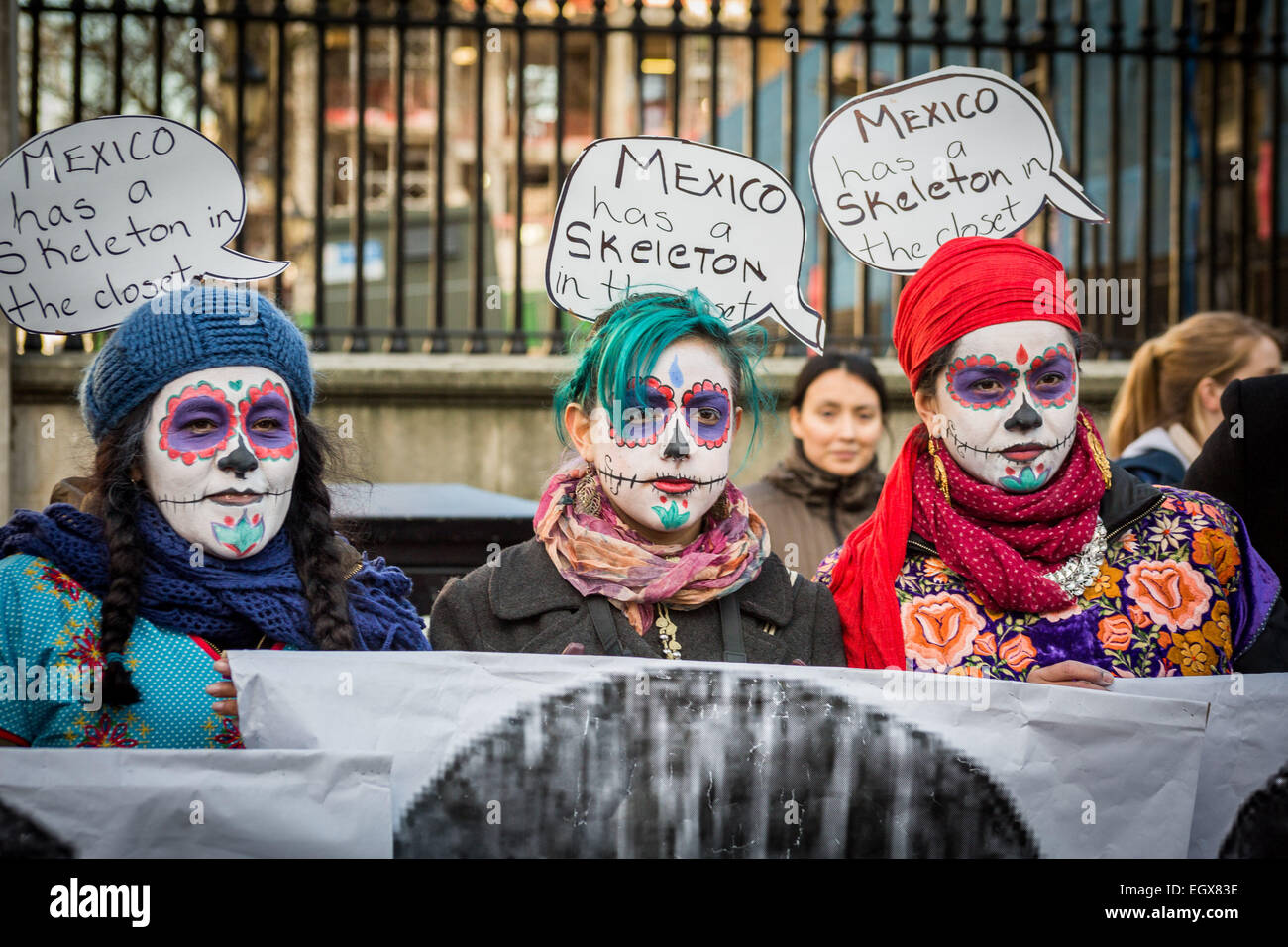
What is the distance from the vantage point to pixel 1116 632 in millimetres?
2477

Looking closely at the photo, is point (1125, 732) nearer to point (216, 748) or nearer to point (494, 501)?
point (216, 748)

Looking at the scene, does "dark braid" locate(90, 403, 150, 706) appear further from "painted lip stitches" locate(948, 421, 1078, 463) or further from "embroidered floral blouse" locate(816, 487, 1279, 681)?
"painted lip stitches" locate(948, 421, 1078, 463)

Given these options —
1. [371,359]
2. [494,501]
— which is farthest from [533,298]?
[494,501]

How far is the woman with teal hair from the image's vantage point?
2.41m

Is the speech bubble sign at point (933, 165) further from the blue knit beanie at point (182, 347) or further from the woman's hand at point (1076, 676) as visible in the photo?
the blue knit beanie at point (182, 347)

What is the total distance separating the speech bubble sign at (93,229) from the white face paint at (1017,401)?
4.61ft

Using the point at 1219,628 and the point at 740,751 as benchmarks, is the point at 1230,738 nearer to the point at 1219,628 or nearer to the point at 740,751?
the point at 1219,628

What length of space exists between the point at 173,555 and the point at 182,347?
14.6 inches

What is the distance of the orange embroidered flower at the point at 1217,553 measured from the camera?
253cm

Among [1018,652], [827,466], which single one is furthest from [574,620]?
[827,466]

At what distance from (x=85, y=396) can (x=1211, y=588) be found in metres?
2.19

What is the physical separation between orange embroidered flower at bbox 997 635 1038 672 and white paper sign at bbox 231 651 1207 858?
235 mm

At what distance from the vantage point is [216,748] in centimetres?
212

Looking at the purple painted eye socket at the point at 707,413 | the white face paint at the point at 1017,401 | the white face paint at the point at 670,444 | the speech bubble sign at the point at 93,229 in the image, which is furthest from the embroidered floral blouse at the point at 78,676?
the white face paint at the point at 1017,401
